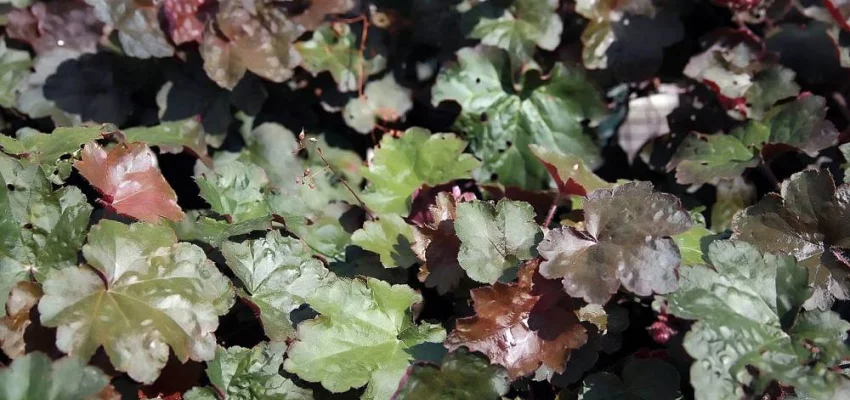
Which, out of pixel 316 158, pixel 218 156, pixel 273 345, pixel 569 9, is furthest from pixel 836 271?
pixel 218 156

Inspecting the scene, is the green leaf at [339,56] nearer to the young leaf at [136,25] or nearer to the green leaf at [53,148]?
the young leaf at [136,25]

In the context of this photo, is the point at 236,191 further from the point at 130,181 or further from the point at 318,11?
the point at 318,11

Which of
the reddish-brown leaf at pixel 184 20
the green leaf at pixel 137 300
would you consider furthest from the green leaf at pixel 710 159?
the reddish-brown leaf at pixel 184 20

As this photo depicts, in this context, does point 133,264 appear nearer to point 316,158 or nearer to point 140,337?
point 140,337

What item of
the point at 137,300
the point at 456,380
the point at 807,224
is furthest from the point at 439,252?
the point at 807,224

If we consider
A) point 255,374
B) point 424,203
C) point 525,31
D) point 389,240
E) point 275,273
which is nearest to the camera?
point 255,374

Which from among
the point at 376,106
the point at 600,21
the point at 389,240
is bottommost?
the point at 376,106
